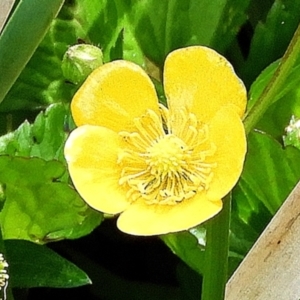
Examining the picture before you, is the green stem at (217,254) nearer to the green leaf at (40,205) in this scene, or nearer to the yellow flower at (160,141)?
the yellow flower at (160,141)

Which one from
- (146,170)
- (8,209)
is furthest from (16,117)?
(146,170)

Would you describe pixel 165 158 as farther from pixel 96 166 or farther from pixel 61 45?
pixel 61 45

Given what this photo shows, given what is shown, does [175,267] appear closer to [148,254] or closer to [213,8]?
[148,254]

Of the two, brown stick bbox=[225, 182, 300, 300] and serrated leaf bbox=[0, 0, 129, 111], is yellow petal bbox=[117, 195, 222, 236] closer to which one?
brown stick bbox=[225, 182, 300, 300]

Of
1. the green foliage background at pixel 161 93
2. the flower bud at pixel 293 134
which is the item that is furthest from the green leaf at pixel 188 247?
the flower bud at pixel 293 134

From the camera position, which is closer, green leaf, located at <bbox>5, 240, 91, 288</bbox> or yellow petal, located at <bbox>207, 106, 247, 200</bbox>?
yellow petal, located at <bbox>207, 106, 247, 200</bbox>

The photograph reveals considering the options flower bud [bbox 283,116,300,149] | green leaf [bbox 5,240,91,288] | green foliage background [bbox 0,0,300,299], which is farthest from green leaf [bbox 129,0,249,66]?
green leaf [bbox 5,240,91,288]
